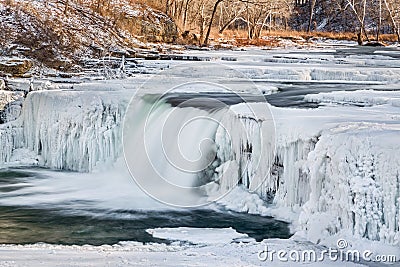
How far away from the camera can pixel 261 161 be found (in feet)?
25.1

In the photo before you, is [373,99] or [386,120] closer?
[386,120]

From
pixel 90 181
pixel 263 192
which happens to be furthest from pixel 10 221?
pixel 263 192

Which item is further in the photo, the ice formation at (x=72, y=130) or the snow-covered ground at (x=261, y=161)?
the ice formation at (x=72, y=130)

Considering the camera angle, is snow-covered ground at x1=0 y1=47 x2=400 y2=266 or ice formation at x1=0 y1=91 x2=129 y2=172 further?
ice formation at x1=0 y1=91 x2=129 y2=172

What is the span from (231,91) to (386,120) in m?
5.05

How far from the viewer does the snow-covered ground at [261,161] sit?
217 inches

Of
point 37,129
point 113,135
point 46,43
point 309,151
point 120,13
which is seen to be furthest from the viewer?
point 120,13

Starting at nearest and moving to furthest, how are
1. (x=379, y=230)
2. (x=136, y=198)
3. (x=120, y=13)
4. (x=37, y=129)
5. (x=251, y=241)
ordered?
1. (x=379, y=230)
2. (x=251, y=241)
3. (x=136, y=198)
4. (x=37, y=129)
5. (x=120, y=13)

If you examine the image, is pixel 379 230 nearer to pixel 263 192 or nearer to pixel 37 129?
pixel 263 192

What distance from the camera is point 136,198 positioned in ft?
27.2

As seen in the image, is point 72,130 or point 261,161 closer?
point 261,161

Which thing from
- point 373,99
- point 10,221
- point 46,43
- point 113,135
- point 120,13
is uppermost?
point 120,13

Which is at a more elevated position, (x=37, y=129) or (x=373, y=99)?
(x=373, y=99)

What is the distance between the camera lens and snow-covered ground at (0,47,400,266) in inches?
217
